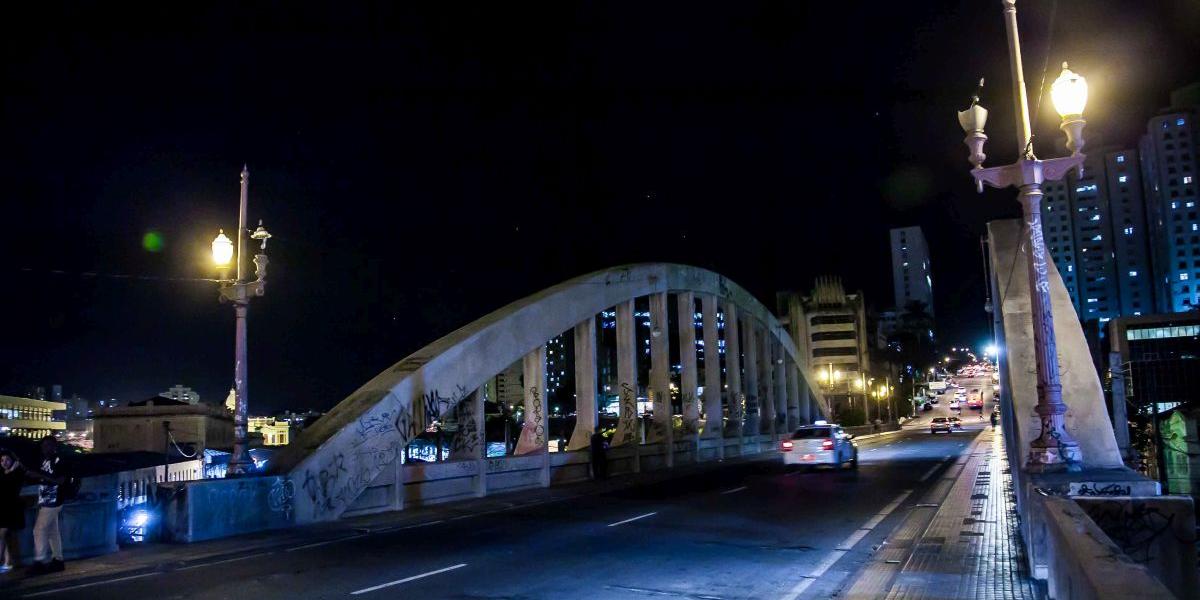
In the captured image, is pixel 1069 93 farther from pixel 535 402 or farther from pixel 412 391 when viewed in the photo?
pixel 535 402

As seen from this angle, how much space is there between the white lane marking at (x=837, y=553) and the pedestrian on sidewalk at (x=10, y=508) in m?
10.0

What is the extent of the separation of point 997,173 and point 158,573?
41.7ft

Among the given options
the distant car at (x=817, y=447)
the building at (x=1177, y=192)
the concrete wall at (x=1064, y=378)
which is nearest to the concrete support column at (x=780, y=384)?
the distant car at (x=817, y=447)

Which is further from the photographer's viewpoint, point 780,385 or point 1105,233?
point 1105,233

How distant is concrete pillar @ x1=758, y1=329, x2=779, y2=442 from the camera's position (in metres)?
51.3

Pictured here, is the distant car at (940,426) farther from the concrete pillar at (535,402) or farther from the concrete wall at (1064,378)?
the concrete wall at (1064,378)

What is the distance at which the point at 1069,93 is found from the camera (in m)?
11.5

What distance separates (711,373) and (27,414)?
80.4 m

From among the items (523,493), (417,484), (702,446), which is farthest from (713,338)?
(417,484)

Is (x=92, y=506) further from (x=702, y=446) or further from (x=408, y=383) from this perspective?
(x=702, y=446)

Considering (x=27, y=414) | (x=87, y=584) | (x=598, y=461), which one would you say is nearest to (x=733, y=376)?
(x=598, y=461)

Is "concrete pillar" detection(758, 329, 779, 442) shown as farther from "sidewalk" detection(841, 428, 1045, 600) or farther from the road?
"sidewalk" detection(841, 428, 1045, 600)

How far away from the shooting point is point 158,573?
37.2ft

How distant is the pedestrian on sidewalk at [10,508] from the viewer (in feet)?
37.4
